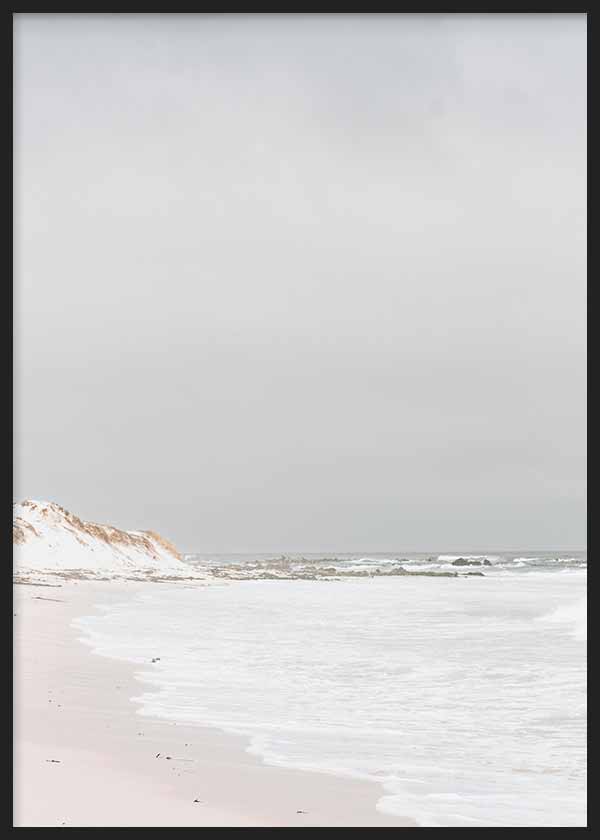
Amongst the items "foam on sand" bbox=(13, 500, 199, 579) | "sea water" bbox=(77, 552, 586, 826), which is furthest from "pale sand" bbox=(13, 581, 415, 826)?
"foam on sand" bbox=(13, 500, 199, 579)

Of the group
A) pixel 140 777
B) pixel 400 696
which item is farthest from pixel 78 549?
pixel 140 777

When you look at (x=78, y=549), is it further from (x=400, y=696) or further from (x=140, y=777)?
(x=140, y=777)

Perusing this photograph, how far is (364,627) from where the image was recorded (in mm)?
12844

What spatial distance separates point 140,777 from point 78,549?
2742 centimetres

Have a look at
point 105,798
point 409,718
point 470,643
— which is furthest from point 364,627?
point 105,798

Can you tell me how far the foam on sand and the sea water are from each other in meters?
13.6

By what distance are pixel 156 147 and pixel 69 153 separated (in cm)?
58

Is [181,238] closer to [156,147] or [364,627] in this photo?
[156,147]

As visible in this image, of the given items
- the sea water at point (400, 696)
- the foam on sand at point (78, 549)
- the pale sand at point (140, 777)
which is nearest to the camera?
the pale sand at point (140, 777)

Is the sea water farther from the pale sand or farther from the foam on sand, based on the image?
the foam on sand

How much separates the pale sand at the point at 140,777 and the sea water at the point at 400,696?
0.72ft

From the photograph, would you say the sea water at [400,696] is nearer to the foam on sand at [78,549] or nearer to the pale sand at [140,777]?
the pale sand at [140,777]

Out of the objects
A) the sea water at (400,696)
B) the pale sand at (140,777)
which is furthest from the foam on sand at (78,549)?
the pale sand at (140,777)

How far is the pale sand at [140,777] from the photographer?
133 inches
